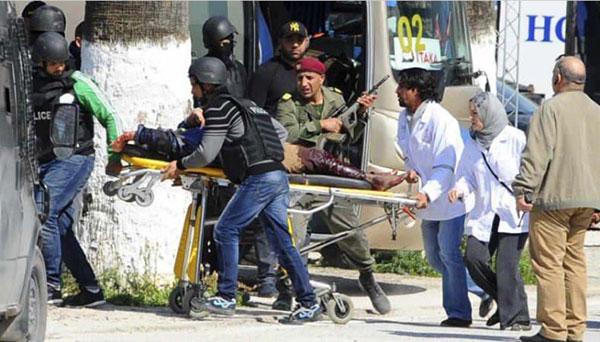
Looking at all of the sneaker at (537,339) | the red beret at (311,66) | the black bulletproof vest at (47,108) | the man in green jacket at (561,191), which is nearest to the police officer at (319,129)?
the red beret at (311,66)

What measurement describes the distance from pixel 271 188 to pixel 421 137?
1110 millimetres

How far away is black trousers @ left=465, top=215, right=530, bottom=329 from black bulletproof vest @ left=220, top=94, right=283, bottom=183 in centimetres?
141

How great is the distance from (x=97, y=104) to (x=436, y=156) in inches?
89.0

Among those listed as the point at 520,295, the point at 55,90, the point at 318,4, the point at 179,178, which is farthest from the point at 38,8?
the point at 520,295

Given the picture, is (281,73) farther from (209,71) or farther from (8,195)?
(8,195)

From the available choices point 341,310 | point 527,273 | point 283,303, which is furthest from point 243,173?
point 527,273

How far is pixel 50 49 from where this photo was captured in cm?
998

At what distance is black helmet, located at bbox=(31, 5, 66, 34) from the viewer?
1063 cm

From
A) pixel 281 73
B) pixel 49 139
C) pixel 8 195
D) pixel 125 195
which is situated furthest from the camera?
pixel 281 73

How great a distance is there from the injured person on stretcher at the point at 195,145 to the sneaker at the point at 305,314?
91 centimetres

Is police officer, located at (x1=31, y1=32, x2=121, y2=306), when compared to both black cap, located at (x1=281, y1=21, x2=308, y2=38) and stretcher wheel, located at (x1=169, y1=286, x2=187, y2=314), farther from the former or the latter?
black cap, located at (x1=281, y1=21, x2=308, y2=38)

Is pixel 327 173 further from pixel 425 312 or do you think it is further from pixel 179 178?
pixel 425 312

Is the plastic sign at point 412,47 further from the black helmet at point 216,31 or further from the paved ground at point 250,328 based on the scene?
the paved ground at point 250,328

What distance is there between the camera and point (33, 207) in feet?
26.2
